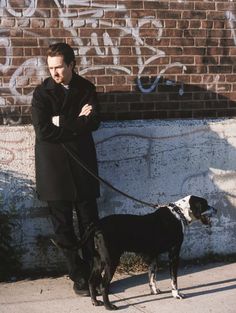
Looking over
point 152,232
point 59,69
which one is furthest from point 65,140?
point 152,232

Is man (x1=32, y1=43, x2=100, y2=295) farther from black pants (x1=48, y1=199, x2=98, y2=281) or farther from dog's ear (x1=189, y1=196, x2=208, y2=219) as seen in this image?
A: dog's ear (x1=189, y1=196, x2=208, y2=219)

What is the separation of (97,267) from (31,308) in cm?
63

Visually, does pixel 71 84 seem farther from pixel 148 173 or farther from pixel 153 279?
pixel 153 279

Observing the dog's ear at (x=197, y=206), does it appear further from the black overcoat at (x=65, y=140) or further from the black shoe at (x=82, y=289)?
the black shoe at (x=82, y=289)

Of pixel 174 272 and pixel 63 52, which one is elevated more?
pixel 63 52

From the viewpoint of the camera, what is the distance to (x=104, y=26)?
229 inches

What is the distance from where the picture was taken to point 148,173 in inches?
237

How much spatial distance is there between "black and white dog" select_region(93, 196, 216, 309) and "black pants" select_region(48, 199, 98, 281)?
9.1 inches

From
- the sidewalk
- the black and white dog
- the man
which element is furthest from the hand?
the sidewalk

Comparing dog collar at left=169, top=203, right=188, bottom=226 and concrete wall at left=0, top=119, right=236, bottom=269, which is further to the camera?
concrete wall at left=0, top=119, right=236, bottom=269

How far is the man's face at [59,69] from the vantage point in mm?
4957

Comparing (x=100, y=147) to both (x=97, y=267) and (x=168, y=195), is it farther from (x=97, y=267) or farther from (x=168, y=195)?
(x=97, y=267)

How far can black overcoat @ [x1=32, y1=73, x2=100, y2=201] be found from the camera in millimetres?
5016

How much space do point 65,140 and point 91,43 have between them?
3.95ft
